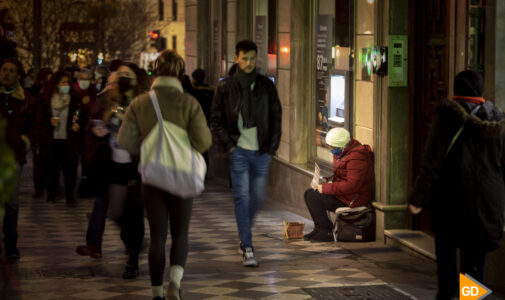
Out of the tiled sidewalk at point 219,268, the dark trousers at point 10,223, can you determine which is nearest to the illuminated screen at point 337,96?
the tiled sidewalk at point 219,268

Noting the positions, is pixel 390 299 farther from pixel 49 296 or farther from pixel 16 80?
pixel 16 80

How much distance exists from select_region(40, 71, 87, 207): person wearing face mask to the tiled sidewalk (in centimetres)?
213

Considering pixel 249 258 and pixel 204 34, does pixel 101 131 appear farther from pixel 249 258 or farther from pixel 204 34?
pixel 204 34

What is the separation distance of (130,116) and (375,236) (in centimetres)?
406

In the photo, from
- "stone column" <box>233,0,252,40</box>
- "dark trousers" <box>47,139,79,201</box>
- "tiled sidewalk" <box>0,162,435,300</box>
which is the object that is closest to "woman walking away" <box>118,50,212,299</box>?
"tiled sidewalk" <box>0,162,435,300</box>

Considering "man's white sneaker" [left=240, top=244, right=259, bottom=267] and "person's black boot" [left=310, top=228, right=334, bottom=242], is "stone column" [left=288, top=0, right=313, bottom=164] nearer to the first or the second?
"person's black boot" [left=310, top=228, right=334, bottom=242]

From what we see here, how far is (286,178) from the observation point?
44.9ft

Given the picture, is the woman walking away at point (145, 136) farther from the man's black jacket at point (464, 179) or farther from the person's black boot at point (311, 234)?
the person's black boot at point (311, 234)

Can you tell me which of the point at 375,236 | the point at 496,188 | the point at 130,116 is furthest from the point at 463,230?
the point at 375,236

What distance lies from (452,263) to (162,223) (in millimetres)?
1933

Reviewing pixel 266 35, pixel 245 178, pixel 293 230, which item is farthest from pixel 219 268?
pixel 266 35

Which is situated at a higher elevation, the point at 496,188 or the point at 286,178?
the point at 496,188

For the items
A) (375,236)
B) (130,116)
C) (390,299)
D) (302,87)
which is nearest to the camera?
(130,116)

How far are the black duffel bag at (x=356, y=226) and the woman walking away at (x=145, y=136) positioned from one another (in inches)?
136
